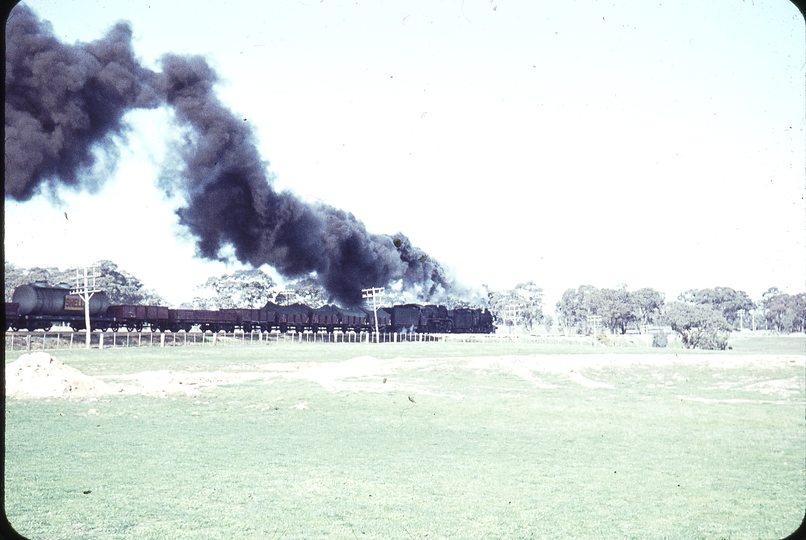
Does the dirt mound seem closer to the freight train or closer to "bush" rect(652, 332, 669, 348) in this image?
the freight train

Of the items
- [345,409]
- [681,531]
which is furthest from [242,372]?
[681,531]

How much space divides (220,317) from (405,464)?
35242mm

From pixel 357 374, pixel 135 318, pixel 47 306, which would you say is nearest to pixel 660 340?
pixel 357 374

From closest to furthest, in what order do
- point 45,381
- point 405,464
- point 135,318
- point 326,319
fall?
point 405,464, point 45,381, point 135,318, point 326,319

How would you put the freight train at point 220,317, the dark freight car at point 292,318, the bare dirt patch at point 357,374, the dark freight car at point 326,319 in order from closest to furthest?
the bare dirt patch at point 357,374 < the freight train at point 220,317 < the dark freight car at point 292,318 < the dark freight car at point 326,319

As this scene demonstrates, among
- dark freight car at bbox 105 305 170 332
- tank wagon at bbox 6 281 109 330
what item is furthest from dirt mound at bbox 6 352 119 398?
dark freight car at bbox 105 305 170 332

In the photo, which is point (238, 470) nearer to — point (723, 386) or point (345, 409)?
point (345, 409)

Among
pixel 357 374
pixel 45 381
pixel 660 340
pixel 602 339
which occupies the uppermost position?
pixel 45 381

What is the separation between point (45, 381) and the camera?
15.0 m

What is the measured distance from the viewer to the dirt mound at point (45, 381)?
14758 millimetres

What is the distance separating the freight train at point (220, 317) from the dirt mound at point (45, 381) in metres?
18.7

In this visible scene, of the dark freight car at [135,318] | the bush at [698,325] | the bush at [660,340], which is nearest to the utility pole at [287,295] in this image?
the dark freight car at [135,318]

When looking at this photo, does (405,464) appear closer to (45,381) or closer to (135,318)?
(45,381)

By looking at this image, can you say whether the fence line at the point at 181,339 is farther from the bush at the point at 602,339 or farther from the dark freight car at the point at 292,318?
the dark freight car at the point at 292,318
